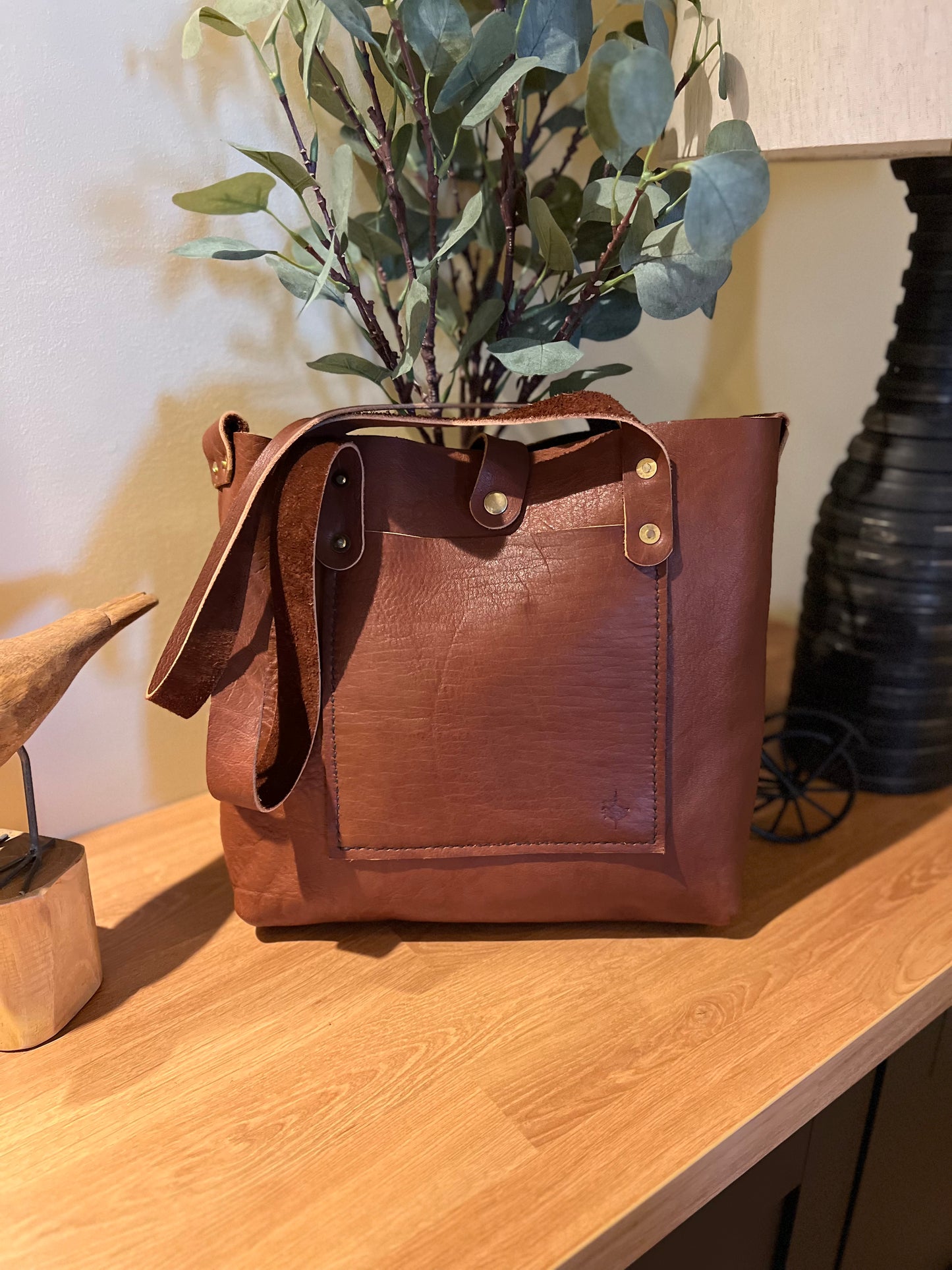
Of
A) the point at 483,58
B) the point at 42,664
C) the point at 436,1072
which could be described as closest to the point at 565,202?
the point at 483,58

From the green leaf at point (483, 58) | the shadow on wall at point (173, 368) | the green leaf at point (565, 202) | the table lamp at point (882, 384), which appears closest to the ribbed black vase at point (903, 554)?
the table lamp at point (882, 384)

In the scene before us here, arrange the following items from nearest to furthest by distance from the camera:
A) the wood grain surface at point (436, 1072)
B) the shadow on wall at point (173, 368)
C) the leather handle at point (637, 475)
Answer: the wood grain surface at point (436, 1072) < the leather handle at point (637, 475) < the shadow on wall at point (173, 368)

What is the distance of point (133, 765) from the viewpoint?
74 cm

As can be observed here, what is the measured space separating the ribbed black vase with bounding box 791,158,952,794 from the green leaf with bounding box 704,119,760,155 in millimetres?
274

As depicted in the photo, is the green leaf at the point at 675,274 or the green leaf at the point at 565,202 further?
the green leaf at the point at 565,202

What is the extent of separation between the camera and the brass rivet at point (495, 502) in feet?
1.74

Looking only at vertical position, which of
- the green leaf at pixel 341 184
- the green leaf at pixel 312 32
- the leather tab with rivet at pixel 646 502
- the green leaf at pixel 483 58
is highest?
the green leaf at pixel 312 32

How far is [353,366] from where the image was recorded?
60 cm

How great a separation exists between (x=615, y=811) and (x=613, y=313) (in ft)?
1.21

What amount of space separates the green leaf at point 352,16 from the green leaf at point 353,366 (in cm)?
18

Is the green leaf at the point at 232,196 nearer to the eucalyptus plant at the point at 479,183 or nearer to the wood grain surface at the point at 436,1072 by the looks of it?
the eucalyptus plant at the point at 479,183

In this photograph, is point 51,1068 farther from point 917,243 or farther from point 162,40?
point 917,243

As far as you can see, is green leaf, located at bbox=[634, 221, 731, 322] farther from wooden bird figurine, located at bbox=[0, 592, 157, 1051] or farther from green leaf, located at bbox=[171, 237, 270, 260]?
wooden bird figurine, located at bbox=[0, 592, 157, 1051]

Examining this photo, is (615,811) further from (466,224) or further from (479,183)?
(479,183)
